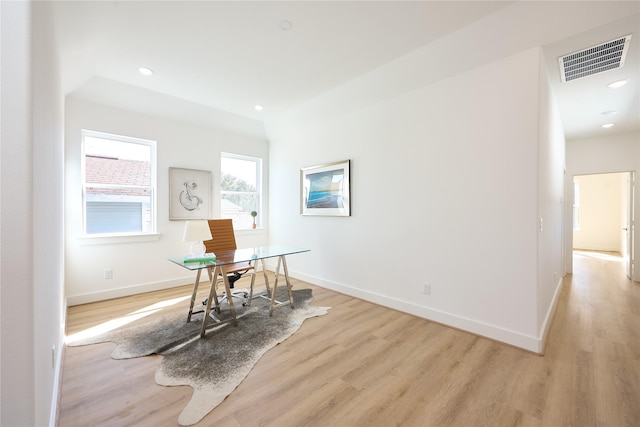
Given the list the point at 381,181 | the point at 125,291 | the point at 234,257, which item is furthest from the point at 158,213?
the point at 381,181

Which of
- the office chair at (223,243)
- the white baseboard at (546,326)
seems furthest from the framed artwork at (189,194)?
the white baseboard at (546,326)

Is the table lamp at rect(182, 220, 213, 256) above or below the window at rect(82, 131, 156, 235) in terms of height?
below

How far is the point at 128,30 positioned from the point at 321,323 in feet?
10.9

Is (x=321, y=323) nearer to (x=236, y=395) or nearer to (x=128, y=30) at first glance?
(x=236, y=395)

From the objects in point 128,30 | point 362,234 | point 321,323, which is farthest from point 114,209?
point 362,234

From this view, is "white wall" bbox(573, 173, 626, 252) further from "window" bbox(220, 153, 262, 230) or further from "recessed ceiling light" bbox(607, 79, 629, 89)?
"window" bbox(220, 153, 262, 230)

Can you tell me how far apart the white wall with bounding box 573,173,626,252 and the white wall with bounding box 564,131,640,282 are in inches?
146

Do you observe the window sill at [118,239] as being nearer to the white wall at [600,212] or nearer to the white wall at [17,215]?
the white wall at [17,215]

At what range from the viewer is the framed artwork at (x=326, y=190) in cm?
383

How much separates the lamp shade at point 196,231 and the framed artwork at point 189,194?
1.55 meters

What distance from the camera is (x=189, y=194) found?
166 inches

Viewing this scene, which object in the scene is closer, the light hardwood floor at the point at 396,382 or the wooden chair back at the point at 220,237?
the light hardwood floor at the point at 396,382

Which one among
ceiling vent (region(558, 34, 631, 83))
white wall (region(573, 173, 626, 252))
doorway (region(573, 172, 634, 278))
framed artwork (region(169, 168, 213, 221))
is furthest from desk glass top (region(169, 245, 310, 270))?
white wall (region(573, 173, 626, 252))

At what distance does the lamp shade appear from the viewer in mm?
2740
